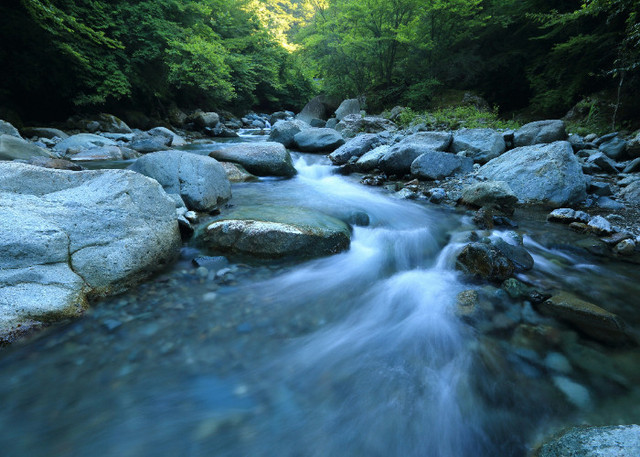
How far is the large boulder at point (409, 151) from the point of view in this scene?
6.89 m

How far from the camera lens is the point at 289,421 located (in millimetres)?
1620

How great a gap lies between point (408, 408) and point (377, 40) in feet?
53.2

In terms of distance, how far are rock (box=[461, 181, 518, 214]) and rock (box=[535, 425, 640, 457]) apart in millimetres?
4008

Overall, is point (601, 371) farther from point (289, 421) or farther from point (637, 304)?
point (289, 421)

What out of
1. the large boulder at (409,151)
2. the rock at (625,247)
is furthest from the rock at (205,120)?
the rock at (625,247)

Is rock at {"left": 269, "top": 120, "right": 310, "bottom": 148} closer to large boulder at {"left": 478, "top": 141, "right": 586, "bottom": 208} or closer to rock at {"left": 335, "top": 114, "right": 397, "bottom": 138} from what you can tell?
rock at {"left": 335, "top": 114, "right": 397, "bottom": 138}

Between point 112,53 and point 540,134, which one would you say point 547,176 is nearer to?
point 540,134

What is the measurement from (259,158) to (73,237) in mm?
4916

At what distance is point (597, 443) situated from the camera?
1262 millimetres

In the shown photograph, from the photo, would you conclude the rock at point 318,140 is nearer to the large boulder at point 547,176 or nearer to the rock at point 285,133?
the rock at point 285,133

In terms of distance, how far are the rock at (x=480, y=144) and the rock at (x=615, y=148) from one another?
2031mm

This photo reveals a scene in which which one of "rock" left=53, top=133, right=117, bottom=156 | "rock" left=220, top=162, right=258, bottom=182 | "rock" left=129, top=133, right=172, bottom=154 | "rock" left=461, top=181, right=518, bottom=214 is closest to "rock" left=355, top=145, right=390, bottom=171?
"rock" left=220, top=162, right=258, bottom=182

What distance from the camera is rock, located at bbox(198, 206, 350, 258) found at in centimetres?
327

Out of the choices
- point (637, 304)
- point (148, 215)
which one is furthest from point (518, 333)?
point (148, 215)
